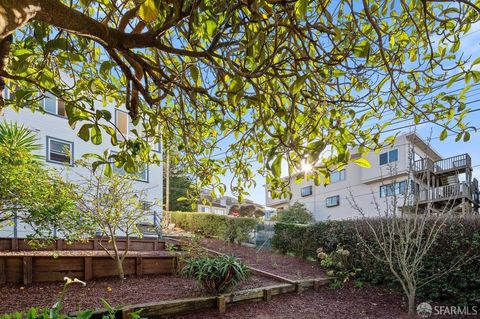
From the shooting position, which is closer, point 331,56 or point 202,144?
point 331,56

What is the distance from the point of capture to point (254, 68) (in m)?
1.89

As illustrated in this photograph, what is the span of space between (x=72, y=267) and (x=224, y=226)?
18.1ft

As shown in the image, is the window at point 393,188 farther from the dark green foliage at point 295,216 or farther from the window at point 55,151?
the window at point 55,151

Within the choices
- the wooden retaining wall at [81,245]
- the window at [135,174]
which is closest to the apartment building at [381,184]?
the wooden retaining wall at [81,245]

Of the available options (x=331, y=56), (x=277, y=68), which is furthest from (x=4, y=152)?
(x=331, y=56)

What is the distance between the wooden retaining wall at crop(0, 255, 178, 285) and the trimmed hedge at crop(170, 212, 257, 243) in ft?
12.5

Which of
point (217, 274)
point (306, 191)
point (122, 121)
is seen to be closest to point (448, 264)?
point (217, 274)

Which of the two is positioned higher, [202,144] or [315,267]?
[202,144]

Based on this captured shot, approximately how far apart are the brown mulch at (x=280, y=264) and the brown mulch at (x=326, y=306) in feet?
2.30

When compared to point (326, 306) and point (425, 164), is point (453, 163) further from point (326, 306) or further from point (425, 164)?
point (326, 306)

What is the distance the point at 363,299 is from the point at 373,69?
459cm

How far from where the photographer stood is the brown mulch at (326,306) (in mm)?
4523

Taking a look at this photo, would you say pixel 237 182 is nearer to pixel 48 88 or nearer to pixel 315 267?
pixel 48 88

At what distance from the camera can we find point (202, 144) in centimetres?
272
